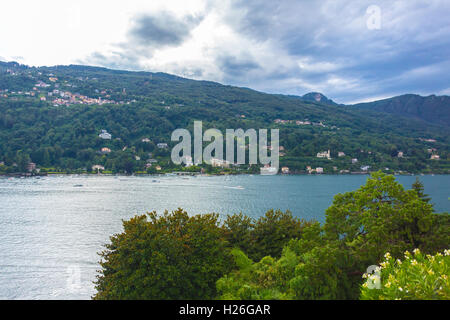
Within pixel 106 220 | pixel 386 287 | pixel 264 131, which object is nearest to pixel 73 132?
pixel 264 131

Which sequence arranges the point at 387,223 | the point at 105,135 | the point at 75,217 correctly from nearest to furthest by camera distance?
1. the point at 387,223
2. the point at 75,217
3. the point at 105,135

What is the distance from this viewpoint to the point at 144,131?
139 meters

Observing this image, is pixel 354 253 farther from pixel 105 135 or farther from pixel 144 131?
pixel 144 131

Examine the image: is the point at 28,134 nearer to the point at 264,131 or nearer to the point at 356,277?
the point at 264,131

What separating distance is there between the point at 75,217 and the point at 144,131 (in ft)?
331

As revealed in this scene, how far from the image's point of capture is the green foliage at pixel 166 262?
38.8 ft

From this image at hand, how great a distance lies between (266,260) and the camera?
527 inches

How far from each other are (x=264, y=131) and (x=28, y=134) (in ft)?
313

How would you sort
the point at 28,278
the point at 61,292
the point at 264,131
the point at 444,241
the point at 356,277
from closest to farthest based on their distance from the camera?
the point at 444,241, the point at 356,277, the point at 61,292, the point at 28,278, the point at 264,131

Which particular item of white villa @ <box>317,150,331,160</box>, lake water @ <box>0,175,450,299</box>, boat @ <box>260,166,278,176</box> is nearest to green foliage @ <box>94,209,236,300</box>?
lake water @ <box>0,175,450,299</box>

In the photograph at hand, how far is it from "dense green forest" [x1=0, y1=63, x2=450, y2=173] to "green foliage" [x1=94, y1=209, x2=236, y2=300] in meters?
94.3

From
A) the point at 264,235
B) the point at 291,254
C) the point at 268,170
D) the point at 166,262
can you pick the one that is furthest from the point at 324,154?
the point at 166,262

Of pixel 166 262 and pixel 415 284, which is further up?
pixel 415 284

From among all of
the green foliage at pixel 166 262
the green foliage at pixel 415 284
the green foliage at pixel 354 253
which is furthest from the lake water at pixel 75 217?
the green foliage at pixel 415 284
